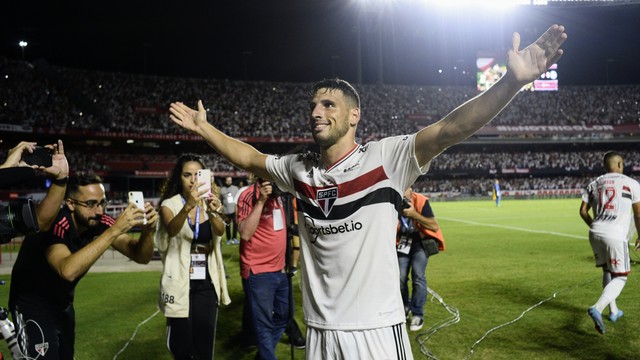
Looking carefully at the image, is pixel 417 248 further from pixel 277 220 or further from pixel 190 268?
pixel 190 268

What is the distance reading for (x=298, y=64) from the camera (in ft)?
200

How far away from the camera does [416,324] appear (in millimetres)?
7324

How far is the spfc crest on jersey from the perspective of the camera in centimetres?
286

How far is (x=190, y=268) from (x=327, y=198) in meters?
2.35

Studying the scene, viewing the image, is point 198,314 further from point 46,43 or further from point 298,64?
point 298,64

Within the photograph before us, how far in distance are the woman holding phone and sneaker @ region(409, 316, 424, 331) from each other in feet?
10.8

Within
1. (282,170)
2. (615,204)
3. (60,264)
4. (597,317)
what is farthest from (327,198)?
(615,204)

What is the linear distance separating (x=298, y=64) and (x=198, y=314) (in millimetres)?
58118

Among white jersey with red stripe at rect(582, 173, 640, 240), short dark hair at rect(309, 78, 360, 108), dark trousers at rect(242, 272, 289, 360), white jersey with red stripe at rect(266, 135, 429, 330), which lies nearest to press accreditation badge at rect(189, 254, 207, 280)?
dark trousers at rect(242, 272, 289, 360)

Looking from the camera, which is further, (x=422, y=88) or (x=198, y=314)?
(x=422, y=88)

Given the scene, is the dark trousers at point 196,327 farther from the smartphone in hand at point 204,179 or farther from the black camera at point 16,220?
the black camera at point 16,220

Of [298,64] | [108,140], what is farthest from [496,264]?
[298,64]

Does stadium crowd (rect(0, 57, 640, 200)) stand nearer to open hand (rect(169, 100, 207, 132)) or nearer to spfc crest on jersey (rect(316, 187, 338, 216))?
open hand (rect(169, 100, 207, 132))

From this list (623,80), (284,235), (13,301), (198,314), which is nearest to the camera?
(13,301)
